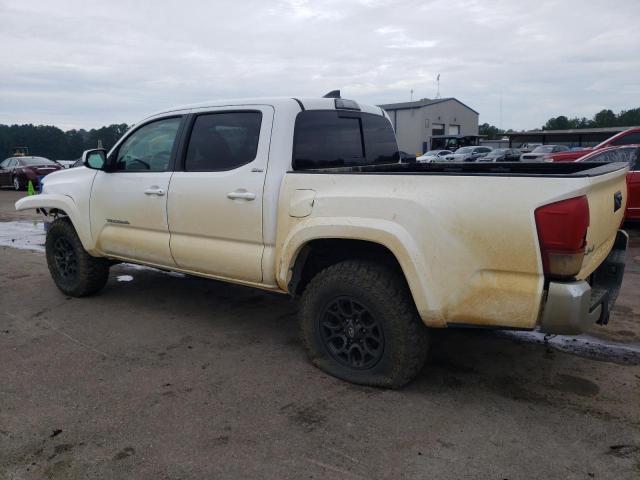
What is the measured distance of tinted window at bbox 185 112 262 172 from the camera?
4062 mm

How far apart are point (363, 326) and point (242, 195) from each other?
1298 mm

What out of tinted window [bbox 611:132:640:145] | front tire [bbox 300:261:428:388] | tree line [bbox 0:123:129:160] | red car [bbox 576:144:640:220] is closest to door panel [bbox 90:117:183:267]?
front tire [bbox 300:261:428:388]

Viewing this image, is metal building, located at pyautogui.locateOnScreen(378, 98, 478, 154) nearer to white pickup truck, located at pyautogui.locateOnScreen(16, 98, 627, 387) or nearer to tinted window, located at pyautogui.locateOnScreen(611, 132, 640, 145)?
tinted window, located at pyautogui.locateOnScreen(611, 132, 640, 145)

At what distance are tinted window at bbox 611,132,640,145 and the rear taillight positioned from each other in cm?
1050

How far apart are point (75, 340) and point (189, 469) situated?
228 cm

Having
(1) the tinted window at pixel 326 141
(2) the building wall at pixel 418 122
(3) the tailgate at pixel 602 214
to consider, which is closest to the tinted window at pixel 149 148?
(1) the tinted window at pixel 326 141

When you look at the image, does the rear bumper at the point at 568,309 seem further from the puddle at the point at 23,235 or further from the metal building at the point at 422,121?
the metal building at the point at 422,121

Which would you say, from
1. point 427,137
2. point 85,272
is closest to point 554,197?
point 85,272

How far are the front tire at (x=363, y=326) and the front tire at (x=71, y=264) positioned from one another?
2800 mm

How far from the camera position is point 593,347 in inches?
166

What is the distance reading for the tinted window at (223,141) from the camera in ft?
13.3

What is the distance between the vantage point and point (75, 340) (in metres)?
4.48

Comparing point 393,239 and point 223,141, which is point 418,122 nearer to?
point 223,141

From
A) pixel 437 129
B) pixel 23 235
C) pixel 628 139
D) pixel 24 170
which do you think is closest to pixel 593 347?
pixel 628 139
